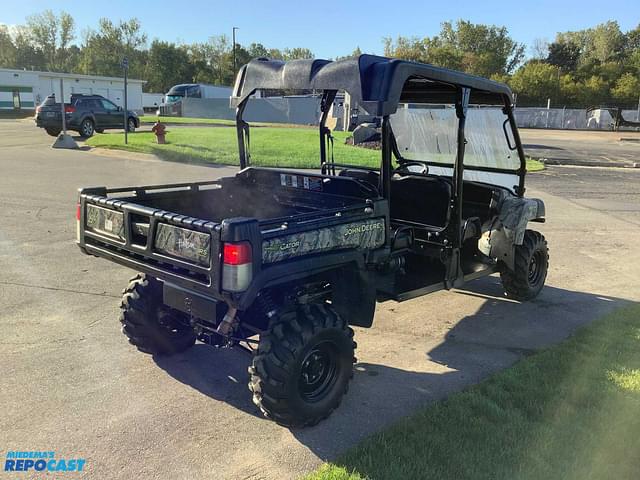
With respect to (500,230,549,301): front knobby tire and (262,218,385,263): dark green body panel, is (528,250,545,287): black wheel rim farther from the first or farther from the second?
(262,218,385,263): dark green body panel

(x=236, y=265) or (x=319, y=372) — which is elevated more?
(x=236, y=265)

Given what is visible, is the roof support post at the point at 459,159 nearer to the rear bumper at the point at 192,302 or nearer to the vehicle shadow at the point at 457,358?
the vehicle shadow at the point at 457,358

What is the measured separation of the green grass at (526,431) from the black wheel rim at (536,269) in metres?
1.54

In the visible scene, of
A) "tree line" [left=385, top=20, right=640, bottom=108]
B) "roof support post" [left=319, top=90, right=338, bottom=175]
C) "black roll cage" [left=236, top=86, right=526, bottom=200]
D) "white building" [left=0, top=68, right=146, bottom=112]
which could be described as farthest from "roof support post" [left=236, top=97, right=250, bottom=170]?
"tree line" [left=385, top=20, right=640, bottom=108]

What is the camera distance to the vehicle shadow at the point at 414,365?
3.32 metres

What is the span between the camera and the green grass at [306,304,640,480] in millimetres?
2816

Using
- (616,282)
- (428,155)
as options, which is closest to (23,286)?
(428,155)

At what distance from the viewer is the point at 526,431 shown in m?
3.17

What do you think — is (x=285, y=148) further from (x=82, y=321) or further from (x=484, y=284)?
(x=82, y=321)

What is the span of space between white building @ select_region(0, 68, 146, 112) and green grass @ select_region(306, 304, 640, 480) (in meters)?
48.9

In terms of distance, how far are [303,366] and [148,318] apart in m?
1.31

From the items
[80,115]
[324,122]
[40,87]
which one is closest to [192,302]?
[324,122]

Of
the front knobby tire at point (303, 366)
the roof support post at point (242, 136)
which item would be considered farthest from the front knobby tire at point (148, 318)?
the roof support post at point (242, 136)

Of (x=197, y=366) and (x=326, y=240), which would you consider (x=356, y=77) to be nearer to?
(x=326, y=240)
